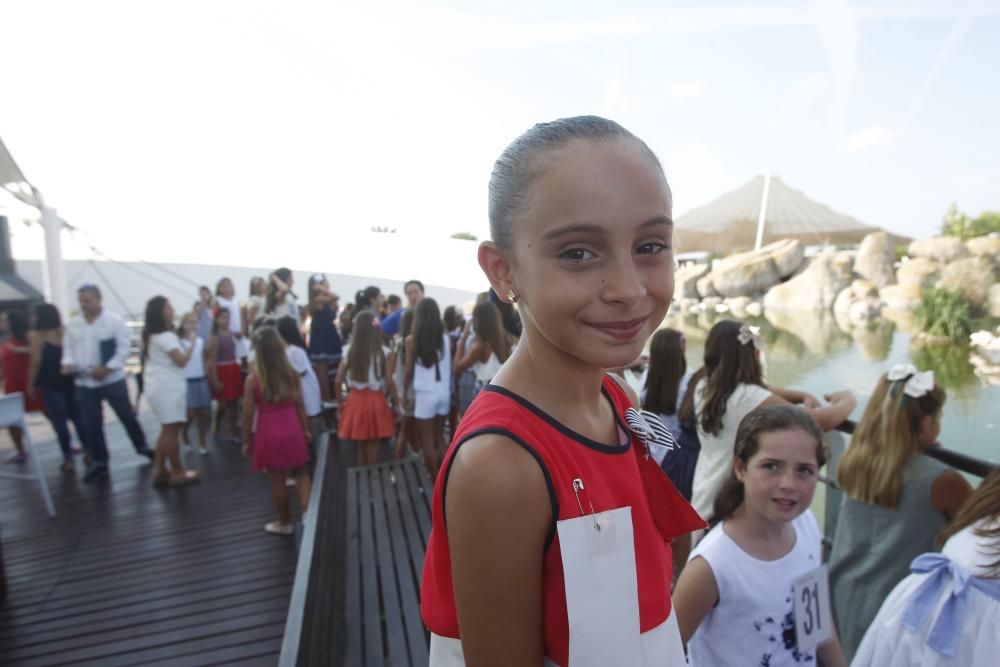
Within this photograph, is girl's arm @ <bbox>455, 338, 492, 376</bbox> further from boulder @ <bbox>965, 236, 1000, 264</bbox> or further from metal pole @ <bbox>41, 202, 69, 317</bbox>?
boulder @ <bbox>965, 236, 1000, 264</bbox>

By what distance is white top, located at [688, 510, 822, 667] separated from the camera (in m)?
1.58

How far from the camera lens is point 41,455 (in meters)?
6.34

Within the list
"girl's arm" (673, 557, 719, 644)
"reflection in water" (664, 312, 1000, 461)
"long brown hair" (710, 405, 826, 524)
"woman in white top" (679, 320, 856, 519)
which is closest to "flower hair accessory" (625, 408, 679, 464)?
"girl's arm" (673, 557, 719, 644)

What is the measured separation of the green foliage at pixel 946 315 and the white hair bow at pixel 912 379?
50.9 ft

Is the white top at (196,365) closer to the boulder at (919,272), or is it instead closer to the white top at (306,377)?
the white top at (306,377)

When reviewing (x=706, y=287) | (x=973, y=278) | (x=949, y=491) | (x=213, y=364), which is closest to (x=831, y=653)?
(x=949, y=491)

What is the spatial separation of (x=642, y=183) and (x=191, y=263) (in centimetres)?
1315

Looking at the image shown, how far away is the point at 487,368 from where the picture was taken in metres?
4.62

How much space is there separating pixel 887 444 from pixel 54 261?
34.7 ft

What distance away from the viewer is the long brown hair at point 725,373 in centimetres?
285

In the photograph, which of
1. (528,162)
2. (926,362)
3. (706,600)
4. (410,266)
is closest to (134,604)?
(706,600)

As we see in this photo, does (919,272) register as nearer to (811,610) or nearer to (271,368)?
(271,368)

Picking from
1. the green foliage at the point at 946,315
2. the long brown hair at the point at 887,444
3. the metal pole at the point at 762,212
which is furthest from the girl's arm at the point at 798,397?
the metal pole at the point at 762,212

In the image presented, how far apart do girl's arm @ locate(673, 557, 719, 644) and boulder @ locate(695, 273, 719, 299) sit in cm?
2999
